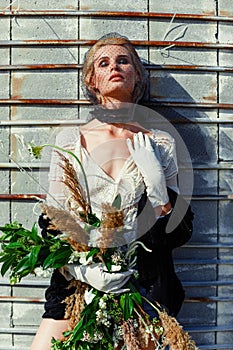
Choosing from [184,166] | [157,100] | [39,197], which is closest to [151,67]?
[157,100]

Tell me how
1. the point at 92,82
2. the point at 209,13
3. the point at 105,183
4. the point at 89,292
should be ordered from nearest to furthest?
1. the point at 89,292
2. the point at 105,183
3. the point at 92,82
4. the point at 209,13

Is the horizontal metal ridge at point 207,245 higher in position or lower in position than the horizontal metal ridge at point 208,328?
higher

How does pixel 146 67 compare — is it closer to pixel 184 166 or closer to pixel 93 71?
pixel 93 71

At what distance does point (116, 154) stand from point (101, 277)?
57 centimetres

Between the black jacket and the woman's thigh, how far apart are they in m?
0.39

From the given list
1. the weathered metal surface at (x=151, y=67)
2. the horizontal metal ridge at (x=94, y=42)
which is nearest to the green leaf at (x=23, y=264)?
the weathered metal surface at (x=151, y=67)

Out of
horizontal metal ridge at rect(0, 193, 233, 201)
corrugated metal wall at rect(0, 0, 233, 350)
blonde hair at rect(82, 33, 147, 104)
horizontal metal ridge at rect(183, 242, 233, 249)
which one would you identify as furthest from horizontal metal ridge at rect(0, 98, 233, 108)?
horizontal metal ridge at rect(183, 242, 233, 249)

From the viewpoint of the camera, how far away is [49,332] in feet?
7.65

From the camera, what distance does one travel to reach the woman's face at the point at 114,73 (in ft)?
7.85

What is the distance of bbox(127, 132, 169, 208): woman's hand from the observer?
2.26m

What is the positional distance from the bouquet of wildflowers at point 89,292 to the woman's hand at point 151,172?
208 mm

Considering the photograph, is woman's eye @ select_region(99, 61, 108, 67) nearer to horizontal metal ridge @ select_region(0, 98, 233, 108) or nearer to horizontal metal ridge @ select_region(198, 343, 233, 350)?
horizontal metal ridge @ select_region(0, 98, 233, 108)

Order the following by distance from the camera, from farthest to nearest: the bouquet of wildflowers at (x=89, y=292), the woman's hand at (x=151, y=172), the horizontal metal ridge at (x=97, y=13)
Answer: the horizontal metal ridge at (x=97, y=13) < the woman's hand at (x=151, y=172) < the bouquet of wildflowers at (x=89, y=292)

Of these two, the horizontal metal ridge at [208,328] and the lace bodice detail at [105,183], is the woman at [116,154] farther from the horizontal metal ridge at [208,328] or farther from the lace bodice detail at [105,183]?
the horizontal metal ridge at [208,328]
